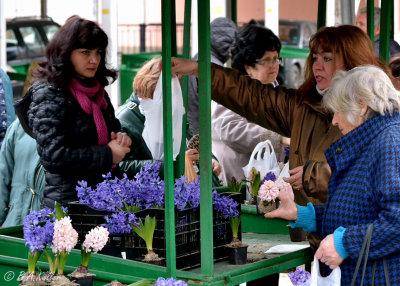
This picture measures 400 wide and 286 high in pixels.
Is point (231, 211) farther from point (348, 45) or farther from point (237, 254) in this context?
point (348, 45)

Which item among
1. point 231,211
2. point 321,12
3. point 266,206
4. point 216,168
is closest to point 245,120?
point 216,168

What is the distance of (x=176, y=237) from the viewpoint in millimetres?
3184

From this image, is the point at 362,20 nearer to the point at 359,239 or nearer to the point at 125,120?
the point at 125,120

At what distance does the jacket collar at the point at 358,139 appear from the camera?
10.0ft

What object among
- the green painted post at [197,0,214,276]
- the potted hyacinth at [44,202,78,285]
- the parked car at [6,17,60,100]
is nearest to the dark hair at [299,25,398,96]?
the green painted post at [197,0,214,276]

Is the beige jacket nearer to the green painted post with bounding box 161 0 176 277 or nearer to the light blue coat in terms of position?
the light blue coat

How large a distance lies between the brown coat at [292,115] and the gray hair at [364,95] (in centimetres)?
51

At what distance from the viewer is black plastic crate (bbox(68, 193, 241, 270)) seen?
320 cm

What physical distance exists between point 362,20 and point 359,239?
480 cm

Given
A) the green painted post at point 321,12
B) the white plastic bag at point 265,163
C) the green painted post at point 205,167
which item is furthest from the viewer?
the green painted post at point 321,12

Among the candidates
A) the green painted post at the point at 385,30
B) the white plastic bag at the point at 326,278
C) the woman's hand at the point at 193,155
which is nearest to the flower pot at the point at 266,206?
the white plastic bag at the point at 326,278

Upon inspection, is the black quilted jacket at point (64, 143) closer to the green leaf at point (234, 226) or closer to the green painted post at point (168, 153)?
the green leaf at point (234, 226)

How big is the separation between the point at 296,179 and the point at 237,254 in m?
0.54

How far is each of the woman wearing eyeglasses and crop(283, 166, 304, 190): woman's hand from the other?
147 centimetres
